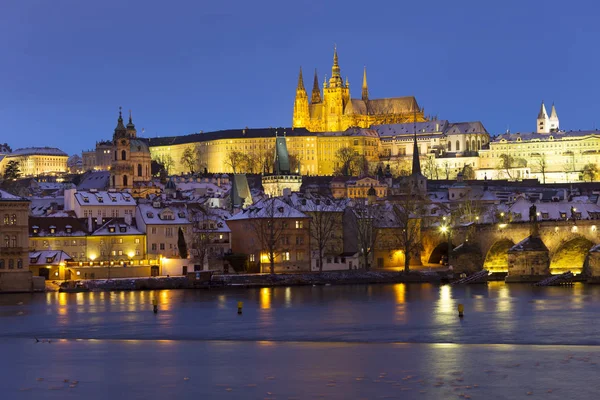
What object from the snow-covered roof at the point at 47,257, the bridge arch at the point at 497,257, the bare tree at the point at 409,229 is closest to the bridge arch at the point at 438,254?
the bare tree at the point at 409,229

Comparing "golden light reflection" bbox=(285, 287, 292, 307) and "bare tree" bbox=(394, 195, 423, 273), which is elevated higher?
"bare tree" bbox=(394, 195, 423, 273)

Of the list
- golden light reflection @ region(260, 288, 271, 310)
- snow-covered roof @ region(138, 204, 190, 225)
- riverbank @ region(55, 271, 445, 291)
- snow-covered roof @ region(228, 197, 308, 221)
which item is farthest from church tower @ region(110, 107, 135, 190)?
golden light reflection @ region(260, 288, 271, 310)

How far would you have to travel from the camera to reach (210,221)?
74.8m

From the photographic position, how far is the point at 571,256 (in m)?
69.4

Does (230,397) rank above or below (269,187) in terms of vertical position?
below

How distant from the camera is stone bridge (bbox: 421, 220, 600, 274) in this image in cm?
6744

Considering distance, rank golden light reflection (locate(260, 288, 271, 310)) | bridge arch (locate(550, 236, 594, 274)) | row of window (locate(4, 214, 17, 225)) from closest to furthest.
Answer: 1. golden light reflection (locate(260, 288, 271, 310))
2. row of window (locate(4, 214, 17, 225))
3. bridge arch (locate(550, 236, 594, 274))

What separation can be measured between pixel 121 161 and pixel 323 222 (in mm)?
48916

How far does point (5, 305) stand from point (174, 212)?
2472 centimetres

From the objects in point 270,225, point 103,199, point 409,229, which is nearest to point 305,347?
point 270,225

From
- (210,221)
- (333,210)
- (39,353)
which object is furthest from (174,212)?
(39,353)

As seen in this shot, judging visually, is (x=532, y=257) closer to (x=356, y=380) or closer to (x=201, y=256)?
(x=201, y=256)

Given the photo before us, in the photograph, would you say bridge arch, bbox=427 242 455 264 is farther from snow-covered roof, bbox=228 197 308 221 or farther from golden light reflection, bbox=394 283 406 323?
golden light reflection, bbox=394 283 406 323

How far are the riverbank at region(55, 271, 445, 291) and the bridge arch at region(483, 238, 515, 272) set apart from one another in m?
4.79
